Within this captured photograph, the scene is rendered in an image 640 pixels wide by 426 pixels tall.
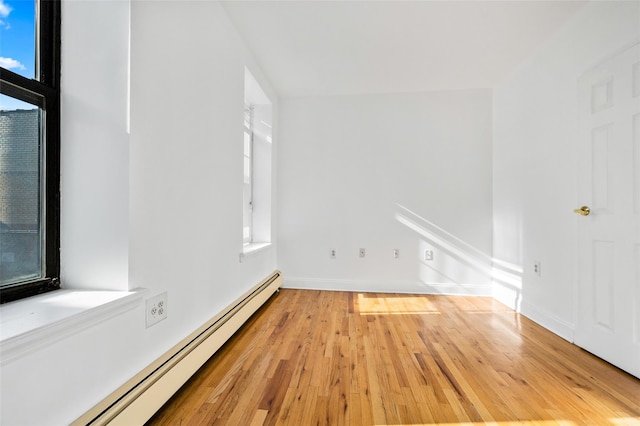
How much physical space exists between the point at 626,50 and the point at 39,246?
11.1 ft

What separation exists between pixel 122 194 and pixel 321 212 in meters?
2.80

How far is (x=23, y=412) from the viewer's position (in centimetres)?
88

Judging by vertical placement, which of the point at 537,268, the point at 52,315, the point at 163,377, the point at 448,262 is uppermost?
the point at 52,315

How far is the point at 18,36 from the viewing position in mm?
1107

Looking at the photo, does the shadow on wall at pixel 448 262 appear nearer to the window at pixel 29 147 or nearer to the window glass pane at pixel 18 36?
the window at pixel 29 147

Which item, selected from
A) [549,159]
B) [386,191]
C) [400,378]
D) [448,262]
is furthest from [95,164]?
[448,262]

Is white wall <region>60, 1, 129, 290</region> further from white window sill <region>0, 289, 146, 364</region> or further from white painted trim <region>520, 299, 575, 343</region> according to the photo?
white painted trim <region>520, 299, 575, 343</region>

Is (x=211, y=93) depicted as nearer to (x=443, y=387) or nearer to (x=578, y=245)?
(x=443, y=387)

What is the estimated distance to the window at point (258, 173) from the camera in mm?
3678

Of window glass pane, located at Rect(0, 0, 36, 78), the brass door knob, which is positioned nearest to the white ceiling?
window glass pane, located at Rect(0, 0, 36, 78)

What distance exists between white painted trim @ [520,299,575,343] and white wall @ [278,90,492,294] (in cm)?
75

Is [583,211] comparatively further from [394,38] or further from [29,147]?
[29,147]

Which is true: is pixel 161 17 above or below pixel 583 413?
above

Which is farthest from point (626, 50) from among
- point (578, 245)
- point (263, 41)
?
point (263, 41)
